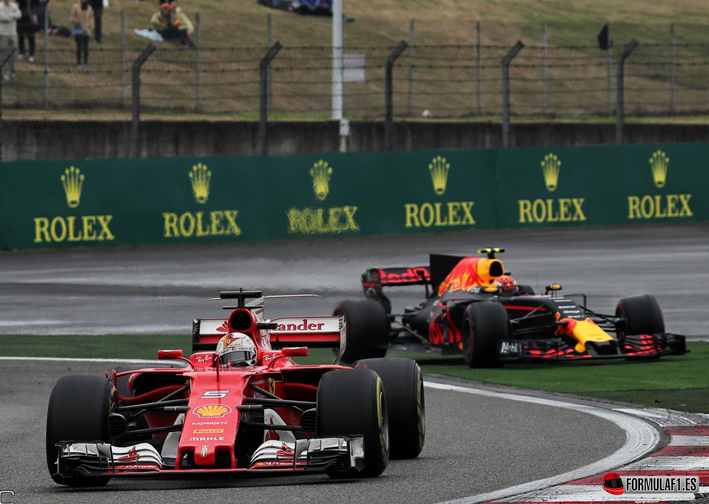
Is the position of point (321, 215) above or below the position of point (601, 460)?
above

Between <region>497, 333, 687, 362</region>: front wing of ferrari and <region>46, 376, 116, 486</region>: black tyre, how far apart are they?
6525 millimetres

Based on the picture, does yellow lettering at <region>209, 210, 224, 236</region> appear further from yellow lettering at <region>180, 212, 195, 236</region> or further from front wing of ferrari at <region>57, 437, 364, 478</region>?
front wing of ferrari at <region>57, 437, 364, 478</region>

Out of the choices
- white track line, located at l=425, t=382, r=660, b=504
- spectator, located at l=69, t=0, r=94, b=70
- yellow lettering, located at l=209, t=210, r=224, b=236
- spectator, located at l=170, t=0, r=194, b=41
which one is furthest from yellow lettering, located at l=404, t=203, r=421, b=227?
white track line, located at l=425, t=382, r=660, b=504

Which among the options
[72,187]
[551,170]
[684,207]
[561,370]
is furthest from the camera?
[684,207]

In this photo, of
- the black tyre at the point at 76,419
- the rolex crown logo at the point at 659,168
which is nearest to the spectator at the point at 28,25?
the rolex crown logo at the point at 659,168

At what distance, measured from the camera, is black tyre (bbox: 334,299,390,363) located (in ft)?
47.1

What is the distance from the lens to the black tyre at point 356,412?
24.6 feet

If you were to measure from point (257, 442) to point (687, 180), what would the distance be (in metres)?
22.6

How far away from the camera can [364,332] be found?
14352 mm

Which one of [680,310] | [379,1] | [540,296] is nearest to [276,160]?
[680,310]

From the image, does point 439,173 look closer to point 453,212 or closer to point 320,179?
point 453,212

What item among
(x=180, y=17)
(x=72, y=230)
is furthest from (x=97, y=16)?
(x=72, y=230)

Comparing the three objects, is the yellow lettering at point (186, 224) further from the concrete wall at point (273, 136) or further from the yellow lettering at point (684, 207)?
the yellow lettering at point (684, 207)

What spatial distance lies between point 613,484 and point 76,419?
290 centimetres
